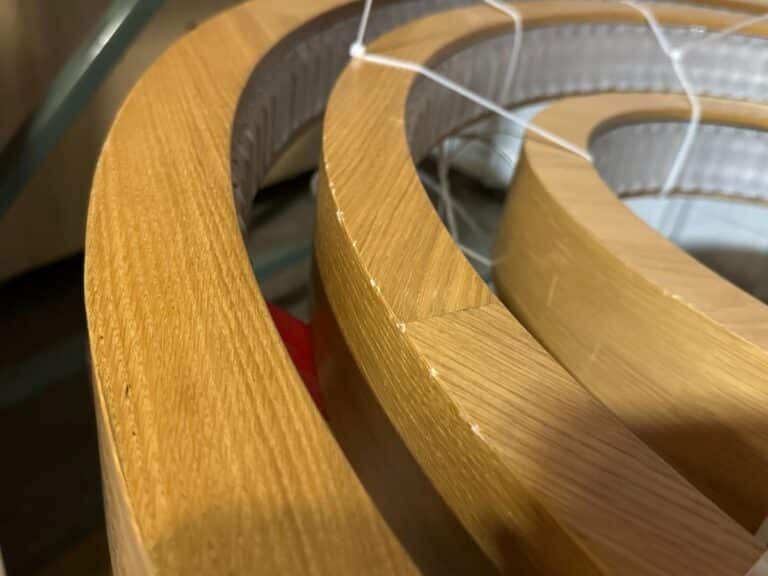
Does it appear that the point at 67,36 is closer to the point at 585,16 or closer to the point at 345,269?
the point at 585,16

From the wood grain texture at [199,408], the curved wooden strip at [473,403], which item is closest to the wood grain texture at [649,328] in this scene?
the curved wooden strip at [473,403]

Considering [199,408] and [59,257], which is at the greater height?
[199,408]

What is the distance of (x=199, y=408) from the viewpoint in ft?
0.83

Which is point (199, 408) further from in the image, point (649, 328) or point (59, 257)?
point (59, 257)

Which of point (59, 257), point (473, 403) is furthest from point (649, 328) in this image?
point (59, 257)

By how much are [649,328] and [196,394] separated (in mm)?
301

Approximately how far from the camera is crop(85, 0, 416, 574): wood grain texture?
215mm

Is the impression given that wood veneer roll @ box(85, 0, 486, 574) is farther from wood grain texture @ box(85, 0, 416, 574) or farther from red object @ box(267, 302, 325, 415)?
red object @ box(267, 302, 325, 415)

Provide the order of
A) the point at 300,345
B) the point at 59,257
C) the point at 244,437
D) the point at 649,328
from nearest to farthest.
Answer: the point at 244,437
the point at 649,328
the point at 300,345
the point at 59,257

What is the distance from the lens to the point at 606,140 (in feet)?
2.38

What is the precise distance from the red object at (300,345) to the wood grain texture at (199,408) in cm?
19

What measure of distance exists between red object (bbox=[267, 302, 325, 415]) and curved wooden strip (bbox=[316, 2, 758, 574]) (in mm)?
95

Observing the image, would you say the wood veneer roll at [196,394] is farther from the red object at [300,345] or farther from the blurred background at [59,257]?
the blurred background at [59,257]

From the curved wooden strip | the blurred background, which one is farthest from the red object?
the blurred background
